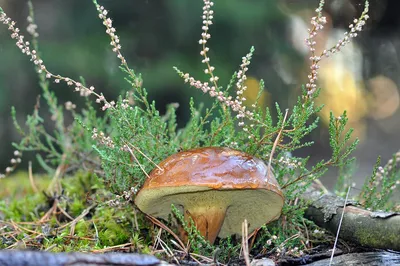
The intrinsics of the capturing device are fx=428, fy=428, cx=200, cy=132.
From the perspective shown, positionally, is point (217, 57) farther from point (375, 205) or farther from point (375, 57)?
point (375, 205)

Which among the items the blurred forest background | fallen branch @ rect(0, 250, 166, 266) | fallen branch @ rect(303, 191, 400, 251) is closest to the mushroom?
fallen branch @ rect(303, 191, 400, 251)

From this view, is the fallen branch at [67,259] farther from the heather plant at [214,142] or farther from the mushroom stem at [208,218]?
the mushroom stem at [208,218]

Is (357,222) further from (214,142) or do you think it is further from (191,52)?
(191,52)

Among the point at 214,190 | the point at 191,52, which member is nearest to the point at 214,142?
the point at 214,190

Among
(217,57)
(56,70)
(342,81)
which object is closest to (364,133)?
(342,81)

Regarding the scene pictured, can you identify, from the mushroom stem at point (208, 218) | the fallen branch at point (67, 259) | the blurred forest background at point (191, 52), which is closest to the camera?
the fallen branch at point (67, 259)

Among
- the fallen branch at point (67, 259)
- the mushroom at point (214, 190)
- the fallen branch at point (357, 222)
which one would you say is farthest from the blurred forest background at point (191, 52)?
the fallen branch at point (67, 259)

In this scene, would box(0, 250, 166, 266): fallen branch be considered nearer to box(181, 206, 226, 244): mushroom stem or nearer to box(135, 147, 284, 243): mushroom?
box(135, 147, 284, 243): mushroom
